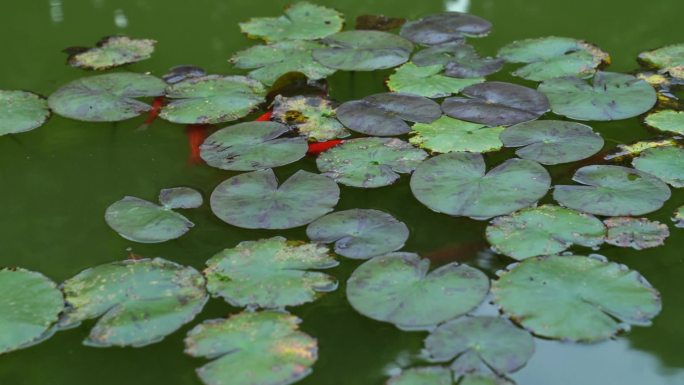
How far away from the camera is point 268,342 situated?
77.2 inches

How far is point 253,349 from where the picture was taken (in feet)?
6.36

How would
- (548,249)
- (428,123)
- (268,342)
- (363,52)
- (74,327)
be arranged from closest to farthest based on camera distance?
(268,342) → (74,327) → (548,249) → (428,123) → (363,52)

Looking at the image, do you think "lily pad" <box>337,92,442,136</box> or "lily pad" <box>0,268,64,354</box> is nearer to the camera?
"lily pad" <box>0,268,64,354</box>

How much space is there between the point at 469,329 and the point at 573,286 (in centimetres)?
32

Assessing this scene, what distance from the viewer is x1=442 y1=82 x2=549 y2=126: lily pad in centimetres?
285

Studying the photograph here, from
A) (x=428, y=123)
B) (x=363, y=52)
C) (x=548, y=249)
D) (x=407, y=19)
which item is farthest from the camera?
(x=407, y=19)

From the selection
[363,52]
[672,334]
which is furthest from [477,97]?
[672,334]

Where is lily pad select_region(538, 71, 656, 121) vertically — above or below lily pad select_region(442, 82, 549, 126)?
above

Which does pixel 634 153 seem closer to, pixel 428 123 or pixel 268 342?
pixel 428 123

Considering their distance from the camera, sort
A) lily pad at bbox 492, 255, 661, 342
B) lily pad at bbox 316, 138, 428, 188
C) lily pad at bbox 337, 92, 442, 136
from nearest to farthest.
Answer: lily pad at bbox 492, 255, 661, 342 → lily pad at bbox 316, 138, 428, 188 → lily pad at bbox 337, 92, 442, 136

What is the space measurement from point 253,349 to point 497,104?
140cm

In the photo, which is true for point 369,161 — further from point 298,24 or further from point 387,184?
point 298,24

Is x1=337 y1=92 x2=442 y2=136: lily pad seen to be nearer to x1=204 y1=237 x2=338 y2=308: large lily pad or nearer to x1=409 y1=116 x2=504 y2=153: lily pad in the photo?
x1=409 y1=116 x2=504 y2=153: lily pad

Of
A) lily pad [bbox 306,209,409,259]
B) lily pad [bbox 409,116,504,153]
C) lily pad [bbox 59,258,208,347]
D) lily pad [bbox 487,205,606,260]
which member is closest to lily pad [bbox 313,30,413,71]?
lily pad [bbox 409,116,504,153]
